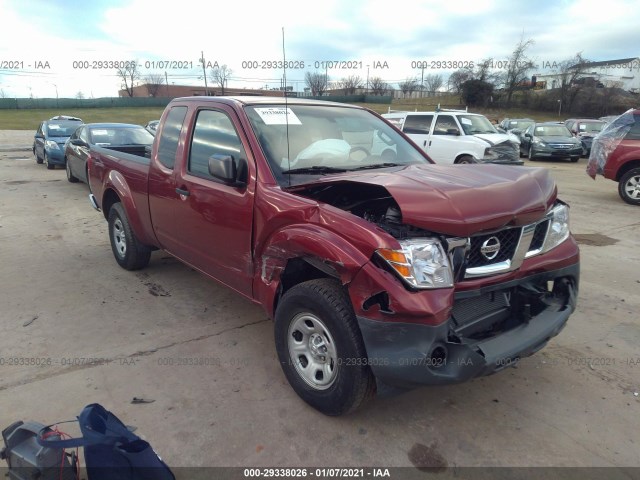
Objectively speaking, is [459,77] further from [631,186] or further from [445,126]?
[631,186]

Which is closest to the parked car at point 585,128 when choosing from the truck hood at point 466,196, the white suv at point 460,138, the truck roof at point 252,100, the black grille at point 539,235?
the white suv at point 460,138

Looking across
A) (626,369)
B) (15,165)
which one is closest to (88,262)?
(626,369)

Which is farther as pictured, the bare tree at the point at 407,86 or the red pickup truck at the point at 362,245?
→ the bare tree at the point at 407,86

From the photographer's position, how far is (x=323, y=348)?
9.15ft

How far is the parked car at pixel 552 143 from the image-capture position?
17.9m

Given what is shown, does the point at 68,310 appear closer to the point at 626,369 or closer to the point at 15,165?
the point at 626,369

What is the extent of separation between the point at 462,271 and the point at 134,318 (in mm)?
3023

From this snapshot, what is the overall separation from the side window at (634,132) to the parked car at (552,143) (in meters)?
8.73

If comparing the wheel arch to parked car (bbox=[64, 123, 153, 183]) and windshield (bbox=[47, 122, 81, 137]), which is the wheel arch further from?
windshield (bbox=[47, 122, 81, 137])

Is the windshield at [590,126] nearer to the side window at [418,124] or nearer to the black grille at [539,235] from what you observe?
the side window at [418,124]

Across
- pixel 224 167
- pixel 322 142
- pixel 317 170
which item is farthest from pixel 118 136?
pixel 317 170

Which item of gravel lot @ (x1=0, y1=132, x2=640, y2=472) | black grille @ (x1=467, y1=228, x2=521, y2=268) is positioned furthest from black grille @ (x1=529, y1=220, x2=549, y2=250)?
gravel lot @ (x1=0, y1=132, x2=640, y2=472)

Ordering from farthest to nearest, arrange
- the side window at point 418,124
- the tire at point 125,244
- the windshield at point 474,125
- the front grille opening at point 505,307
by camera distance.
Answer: the side window at point 418,124 → the windshield at point 474,125 → the tire at point 125,244 → the front grille opening at point 505,307

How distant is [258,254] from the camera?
3219mm
